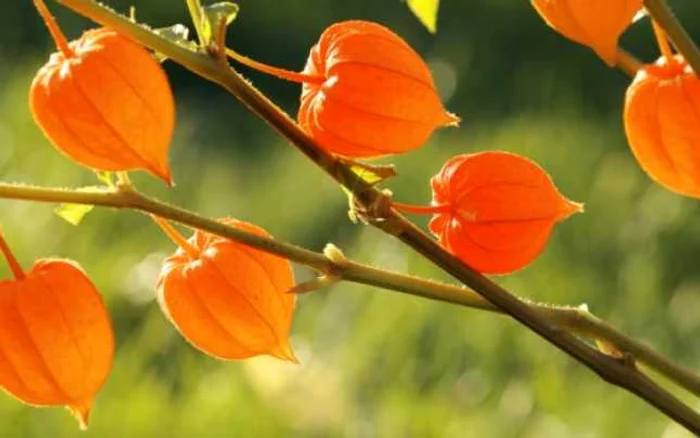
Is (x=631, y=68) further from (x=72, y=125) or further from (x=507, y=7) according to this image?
(x=507, y=7)

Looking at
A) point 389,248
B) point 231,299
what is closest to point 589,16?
point 231,299

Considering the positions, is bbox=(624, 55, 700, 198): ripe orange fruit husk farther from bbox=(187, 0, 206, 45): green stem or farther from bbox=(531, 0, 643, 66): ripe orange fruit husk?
bbox=(187, 0, 206, 45): green stem

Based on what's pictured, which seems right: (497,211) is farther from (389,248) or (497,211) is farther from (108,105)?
(389,248)

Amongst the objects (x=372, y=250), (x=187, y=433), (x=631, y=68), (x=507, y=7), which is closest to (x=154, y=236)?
(x=372, y=250)

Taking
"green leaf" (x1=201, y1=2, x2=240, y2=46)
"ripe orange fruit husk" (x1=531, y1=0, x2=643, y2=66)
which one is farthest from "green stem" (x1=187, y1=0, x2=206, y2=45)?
"ripe orange fruit husk" (x1=531, y1=0, x2=643, y2=66)

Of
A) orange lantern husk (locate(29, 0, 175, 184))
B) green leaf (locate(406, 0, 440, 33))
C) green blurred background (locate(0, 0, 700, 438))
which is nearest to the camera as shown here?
orange lantern husk (locate(29, 0, 175, 184))

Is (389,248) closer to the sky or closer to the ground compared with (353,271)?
closer to the ground

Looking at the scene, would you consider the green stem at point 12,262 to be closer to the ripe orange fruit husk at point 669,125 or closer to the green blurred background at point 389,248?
the ripe orange fruit husk at point 669,125

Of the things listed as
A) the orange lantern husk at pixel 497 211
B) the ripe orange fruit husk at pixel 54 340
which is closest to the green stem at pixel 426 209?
the orange lantern husk at pixel 497 211
